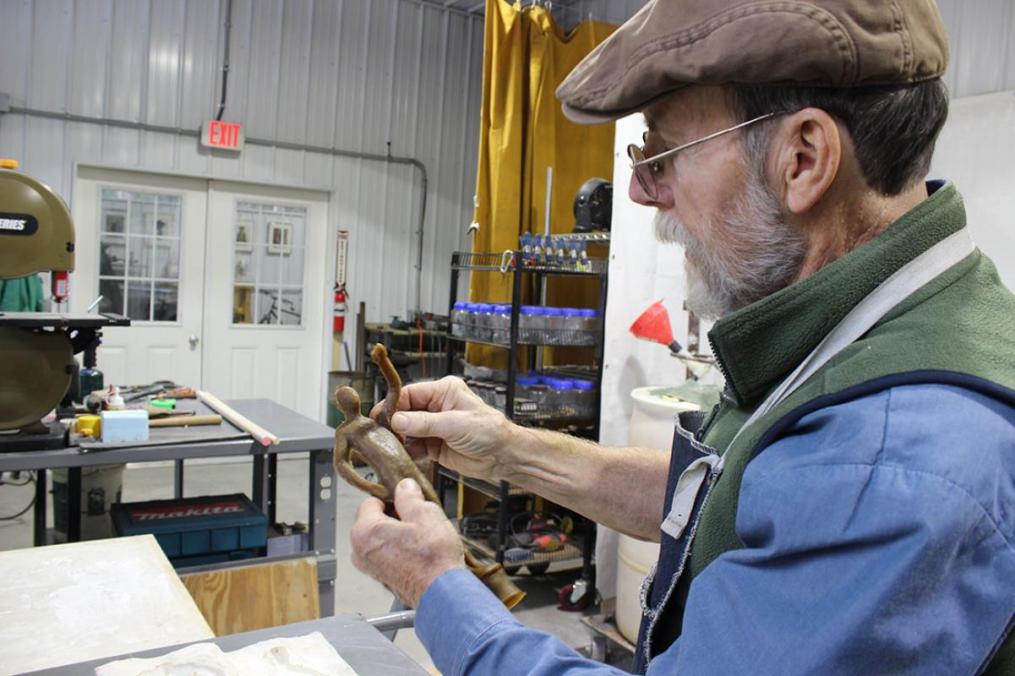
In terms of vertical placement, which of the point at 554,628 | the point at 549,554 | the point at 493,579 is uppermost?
the point at 493,579

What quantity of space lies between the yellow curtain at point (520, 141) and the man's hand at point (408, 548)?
354 centimetres

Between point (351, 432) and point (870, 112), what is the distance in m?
0.94

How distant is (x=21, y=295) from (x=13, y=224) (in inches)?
101

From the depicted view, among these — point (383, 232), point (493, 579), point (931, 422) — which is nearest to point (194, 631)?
point (493, 579)

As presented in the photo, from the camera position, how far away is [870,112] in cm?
86

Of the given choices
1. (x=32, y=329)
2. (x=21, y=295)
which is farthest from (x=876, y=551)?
(x=21, y=295)

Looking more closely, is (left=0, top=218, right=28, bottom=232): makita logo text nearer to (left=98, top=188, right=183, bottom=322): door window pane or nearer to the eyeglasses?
the eyeglasses

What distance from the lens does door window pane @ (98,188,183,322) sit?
6.02 m

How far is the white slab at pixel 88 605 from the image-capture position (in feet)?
4.92

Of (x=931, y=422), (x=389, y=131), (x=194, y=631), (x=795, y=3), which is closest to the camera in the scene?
(x=931, y=422)

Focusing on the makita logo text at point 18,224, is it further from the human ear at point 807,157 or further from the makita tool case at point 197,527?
the human ear at point 807,157

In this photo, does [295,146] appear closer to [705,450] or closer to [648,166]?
[648,166]

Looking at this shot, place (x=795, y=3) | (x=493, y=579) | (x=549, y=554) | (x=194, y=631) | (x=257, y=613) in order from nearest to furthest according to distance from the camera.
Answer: (x=795, y=3)
(x=493, y=579)
(x=194, y=631)
(x=257, y=613)
(x=549, y=554)

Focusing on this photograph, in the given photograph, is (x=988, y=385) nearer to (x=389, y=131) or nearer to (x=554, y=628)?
(x=554, y=628)
